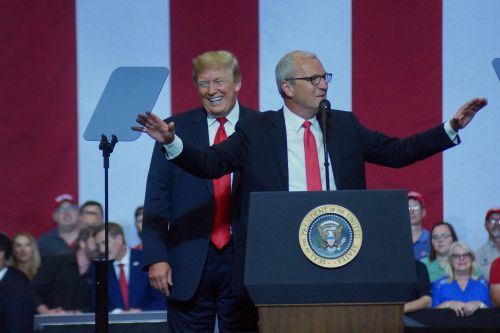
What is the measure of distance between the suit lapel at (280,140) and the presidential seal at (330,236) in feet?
1.75

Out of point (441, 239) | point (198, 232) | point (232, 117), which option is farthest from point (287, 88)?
point (441, 239)

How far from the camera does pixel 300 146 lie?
3529 mm

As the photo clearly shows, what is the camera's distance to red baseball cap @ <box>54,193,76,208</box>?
706cm

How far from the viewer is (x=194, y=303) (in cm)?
388

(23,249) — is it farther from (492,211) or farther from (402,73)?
(492,211)

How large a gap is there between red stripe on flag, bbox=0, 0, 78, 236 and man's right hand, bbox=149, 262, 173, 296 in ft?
11.2

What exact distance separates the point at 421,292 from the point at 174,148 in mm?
3370

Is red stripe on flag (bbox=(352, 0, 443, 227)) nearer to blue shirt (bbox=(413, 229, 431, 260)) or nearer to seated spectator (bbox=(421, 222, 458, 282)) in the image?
blue shirt (bbox=(413, 229, 431, 260))

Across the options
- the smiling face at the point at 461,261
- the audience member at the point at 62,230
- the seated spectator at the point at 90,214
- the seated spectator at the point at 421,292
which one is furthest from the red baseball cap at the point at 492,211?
the audience member at the point at 62,230

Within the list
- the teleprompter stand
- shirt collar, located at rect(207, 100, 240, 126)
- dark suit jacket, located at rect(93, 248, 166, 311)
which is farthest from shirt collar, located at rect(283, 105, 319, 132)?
dark suit jacket, located at rect(93, 248, 166, 311)

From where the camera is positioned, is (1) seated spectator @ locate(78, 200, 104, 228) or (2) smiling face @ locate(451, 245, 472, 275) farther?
(1) seated spectator @ locate(78, 200, 104, 228)

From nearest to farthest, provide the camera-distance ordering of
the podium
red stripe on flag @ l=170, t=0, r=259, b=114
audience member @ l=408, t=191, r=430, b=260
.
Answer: the podium, audience member @ l=408, t=191, r=430, b=260, red stripe on flag @ l=170, t=0, r=259, b=114

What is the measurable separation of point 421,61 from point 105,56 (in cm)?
233

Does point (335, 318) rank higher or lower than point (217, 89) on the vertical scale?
lower
